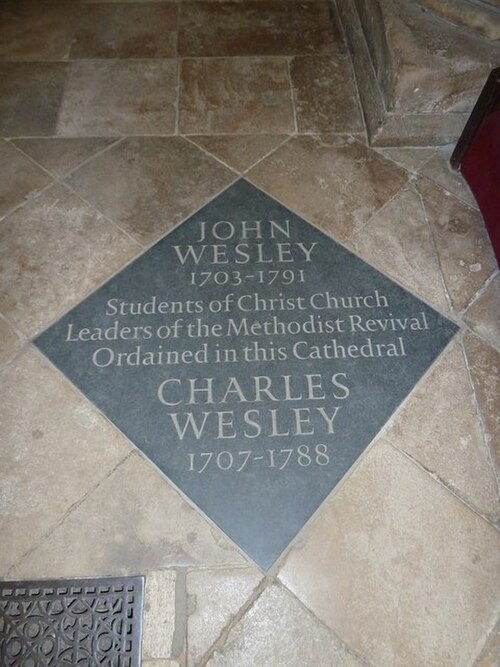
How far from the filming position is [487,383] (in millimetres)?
2279

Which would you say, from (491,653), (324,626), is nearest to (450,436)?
(491,653)

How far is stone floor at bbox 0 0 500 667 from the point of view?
1.83 metres

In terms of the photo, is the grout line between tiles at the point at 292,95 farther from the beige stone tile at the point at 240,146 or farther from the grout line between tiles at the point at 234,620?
the grout line between tiles at the point at 234,620

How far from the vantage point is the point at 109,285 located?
2496mm

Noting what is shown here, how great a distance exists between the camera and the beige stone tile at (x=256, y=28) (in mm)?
3447

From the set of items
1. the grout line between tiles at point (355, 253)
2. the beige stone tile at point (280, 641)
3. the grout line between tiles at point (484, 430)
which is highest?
the grout line between tiles at point (355, 253)

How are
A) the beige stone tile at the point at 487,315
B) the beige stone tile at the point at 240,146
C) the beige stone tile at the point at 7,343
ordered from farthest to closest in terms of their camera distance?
the beige stone tile at the point at 240,146
the beige stone tile at the point at 487,315
the beige stone tile at the point at 7,343

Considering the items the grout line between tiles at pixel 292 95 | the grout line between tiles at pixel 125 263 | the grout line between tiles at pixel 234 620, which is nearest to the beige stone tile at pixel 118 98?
the grout line between tiles at pixel 125 263

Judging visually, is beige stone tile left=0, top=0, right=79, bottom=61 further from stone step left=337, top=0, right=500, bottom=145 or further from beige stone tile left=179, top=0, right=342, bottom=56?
stone step left=337, top=0, right=500, bottom=145

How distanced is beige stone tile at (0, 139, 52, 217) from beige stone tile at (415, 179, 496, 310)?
2156 millimetres

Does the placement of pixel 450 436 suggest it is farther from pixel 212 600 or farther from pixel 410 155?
pixel 410 155

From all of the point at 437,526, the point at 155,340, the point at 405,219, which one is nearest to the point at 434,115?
the point at 405,219

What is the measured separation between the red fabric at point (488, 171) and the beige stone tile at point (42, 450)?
211cm

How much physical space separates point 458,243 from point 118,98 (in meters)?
2.23
